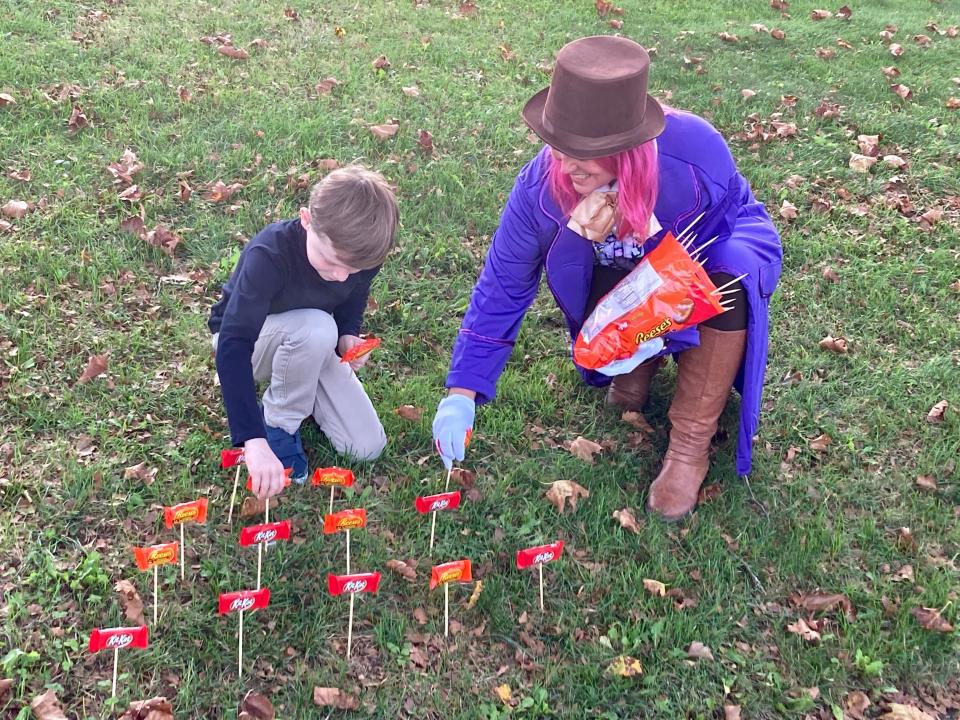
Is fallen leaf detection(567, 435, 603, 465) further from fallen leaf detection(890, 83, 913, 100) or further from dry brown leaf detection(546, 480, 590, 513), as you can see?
fallen leaf detection(890, 83, 913, 100)

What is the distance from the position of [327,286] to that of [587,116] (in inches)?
41.6

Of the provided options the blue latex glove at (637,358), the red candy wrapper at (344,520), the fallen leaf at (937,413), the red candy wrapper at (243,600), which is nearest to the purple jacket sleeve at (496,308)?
the blue latex glove at (637,358)

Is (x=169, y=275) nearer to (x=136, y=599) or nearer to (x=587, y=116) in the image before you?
(x=136, y=599)

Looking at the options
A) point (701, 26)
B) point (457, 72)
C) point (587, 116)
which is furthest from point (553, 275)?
point (701, 26)

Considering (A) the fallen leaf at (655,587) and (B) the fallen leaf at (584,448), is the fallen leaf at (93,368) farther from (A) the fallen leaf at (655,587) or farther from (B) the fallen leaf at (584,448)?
(A) the fallen leaf at (655,587)

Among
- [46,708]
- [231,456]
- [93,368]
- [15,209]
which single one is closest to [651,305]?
[231,456]

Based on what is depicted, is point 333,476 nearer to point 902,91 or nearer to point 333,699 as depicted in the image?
point 333,699

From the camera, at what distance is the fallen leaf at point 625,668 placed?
2514 millimetres

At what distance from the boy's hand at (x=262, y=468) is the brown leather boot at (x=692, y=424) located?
1315mm

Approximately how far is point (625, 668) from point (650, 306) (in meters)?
1.08

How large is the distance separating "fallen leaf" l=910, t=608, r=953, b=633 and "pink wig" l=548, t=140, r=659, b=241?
4.80ft

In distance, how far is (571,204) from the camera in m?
2.65

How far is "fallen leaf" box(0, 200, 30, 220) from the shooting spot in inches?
159

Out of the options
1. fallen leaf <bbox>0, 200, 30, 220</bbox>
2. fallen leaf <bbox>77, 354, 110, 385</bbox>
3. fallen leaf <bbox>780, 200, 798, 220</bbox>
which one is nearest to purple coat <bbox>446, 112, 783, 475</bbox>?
fallen leaf <bbox>77, 354, 110, 385</bbox>
